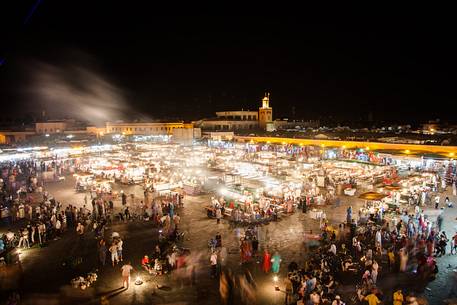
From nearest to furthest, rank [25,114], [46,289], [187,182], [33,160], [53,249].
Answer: [46,289] < [53,249] < [187,182] < [33,160] < [25,114]

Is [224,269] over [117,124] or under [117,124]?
under

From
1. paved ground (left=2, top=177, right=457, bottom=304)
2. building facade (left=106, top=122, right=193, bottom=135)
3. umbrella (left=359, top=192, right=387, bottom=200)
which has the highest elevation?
building facade (left=106, top=122, right=193, bottom=135)

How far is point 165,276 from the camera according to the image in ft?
30.6

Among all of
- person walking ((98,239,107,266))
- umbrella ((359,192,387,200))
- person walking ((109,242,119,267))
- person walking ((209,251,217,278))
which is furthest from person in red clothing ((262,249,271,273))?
umbrella ((359,192,387,200))

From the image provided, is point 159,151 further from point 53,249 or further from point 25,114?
point 25,114

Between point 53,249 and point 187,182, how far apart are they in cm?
945

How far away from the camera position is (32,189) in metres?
21.0

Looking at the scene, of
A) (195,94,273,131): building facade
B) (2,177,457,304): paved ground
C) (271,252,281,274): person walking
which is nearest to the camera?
(2,177,457,304): paved ground

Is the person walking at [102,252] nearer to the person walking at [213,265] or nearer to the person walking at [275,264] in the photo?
the person walking at [213,265]

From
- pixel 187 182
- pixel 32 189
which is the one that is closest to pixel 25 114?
pixel 32 189

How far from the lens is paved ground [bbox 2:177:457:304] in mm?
8195

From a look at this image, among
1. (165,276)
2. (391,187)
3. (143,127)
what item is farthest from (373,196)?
(143,127)

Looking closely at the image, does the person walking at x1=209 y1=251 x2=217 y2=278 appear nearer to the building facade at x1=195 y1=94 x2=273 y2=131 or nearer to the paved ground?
the paved ground

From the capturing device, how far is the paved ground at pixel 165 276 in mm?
8195
